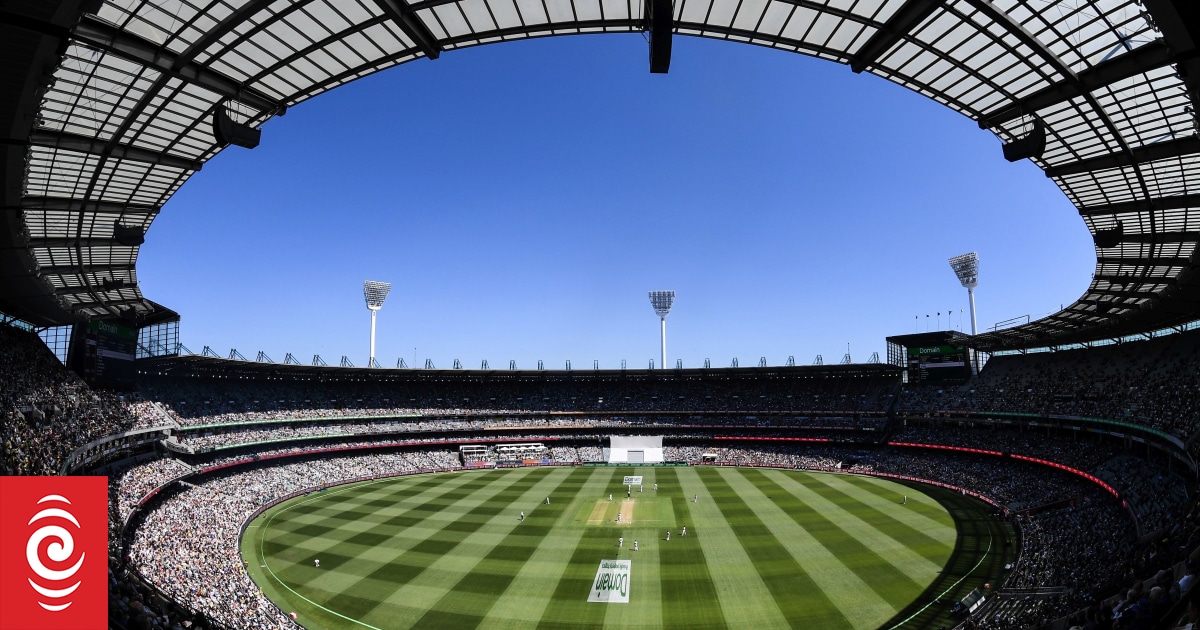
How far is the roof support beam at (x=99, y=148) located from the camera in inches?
738

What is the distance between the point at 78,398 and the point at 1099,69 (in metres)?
58.5

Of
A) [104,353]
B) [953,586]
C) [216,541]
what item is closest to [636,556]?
[953,586]

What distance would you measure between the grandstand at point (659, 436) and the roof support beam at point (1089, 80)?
11 cm

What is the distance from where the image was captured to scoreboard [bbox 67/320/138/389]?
177 ft

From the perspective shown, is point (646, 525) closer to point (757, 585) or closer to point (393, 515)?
point (757, 585)

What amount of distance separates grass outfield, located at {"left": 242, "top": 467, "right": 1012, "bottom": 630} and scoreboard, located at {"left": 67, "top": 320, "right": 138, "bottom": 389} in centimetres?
2193

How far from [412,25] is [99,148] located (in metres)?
13.3

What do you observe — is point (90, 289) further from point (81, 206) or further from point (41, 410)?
point (81, 206)

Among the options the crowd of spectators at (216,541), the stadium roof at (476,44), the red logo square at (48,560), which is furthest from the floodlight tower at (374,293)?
the red logo square at (48,560)

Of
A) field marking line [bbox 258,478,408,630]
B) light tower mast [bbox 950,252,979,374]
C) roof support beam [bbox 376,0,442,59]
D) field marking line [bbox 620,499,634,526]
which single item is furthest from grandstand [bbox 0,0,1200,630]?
light tower mast [bbox 950,252,979,374]

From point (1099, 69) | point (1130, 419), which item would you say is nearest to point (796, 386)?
point (1130, 419)

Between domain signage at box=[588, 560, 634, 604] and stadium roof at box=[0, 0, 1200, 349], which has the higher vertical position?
stadium roof at box=[0, 0, 1200, 349]

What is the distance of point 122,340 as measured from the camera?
189ft

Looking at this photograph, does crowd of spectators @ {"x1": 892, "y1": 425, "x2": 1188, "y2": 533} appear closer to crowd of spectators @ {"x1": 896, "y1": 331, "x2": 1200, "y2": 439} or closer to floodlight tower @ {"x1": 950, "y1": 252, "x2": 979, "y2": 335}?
crowd of spectators @ {"x1": 896, "y1": 331, "x2": 1200, "y2": 439}
